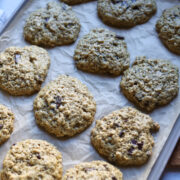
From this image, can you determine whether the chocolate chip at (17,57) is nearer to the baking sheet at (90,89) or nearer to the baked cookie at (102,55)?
the baking sheet at (90,89)

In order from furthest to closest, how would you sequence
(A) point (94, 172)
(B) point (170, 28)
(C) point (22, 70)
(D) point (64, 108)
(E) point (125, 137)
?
(B) point (170, 28) → (C) point (22, 70) → (D) point (64, 108) → (E) point (125, 137) → (A) point (94, 172)

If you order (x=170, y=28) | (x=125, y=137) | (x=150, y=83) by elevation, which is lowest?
(x=125, y=137)

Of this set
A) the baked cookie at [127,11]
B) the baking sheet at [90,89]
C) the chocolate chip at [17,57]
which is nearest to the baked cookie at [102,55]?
the baking sheet at [90,89]

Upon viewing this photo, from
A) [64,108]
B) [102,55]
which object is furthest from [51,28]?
[64,108]

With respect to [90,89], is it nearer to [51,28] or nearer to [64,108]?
[64,108]

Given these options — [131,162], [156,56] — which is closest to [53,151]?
[131,162]
